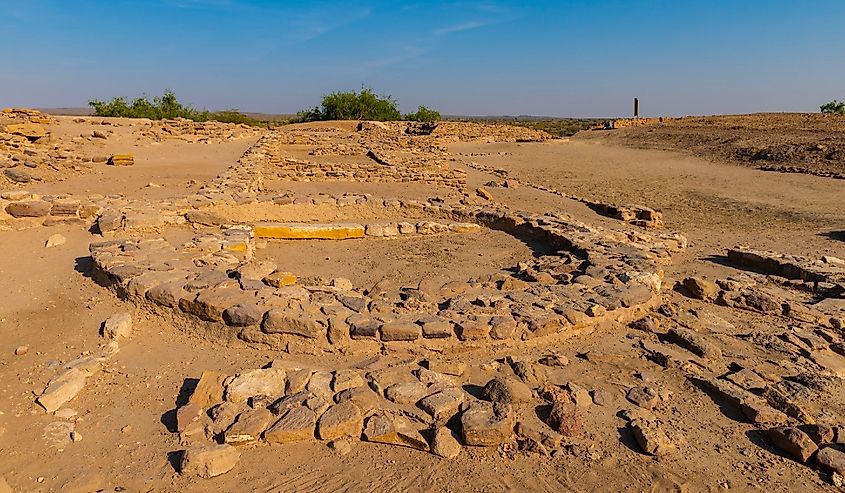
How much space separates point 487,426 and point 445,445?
0.81 feet

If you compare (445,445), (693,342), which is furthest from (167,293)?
(693,342)

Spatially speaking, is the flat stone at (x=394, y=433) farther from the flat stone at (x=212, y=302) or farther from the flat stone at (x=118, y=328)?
the flat stone at (x=118, y=328)

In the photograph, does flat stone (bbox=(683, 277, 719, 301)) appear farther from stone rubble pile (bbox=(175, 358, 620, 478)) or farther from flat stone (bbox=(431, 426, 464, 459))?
flat stone (bbox=(431, 426, 464, 459))

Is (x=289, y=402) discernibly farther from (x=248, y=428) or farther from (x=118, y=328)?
(x=118, y=328)

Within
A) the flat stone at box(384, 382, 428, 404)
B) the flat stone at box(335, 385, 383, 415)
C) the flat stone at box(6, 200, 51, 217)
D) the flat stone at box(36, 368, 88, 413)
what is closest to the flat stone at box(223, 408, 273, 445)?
the flat stone at box(335, 385, 383, 415)

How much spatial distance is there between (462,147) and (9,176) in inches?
732

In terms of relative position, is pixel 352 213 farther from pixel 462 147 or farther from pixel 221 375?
pixel 462 147

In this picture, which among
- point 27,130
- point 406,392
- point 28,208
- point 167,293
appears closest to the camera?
point 406,392

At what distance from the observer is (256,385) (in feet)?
9.82

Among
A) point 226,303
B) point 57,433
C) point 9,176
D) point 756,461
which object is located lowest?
point 756,461

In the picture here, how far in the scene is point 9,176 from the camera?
353 inches

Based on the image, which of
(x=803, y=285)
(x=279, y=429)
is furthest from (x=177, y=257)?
(x=803, y=285)

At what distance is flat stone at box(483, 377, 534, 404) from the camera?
9.90 ft

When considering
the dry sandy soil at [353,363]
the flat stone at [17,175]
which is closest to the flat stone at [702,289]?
the dry sandy soil at [353,363]
